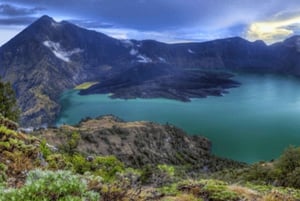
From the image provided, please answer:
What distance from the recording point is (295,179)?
2753cm

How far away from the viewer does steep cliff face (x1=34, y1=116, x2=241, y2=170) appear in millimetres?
76500

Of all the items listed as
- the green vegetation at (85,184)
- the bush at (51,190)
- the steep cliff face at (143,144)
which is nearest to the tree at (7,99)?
the steep cliff face at (143,144)

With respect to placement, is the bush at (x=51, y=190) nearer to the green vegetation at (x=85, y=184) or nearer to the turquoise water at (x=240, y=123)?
the green vegetation at (x=85, y=184)

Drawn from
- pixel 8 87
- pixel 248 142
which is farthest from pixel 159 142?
pixel 8 87

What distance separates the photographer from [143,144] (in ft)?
307

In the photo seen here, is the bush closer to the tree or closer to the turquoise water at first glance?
the tree

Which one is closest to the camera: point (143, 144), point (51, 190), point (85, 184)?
point (51, 190)

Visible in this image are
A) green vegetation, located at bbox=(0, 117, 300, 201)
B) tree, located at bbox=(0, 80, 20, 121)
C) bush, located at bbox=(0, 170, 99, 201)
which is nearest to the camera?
bush, located at bbox=(0, 170, 99, 201)

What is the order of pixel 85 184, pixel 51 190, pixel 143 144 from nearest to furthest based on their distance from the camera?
pixel 51 190, pixel 85 184, pixel 143 144

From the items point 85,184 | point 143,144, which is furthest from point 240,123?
point 85,184

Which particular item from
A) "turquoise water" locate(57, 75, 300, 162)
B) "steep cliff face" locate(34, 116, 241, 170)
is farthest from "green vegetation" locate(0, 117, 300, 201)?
"turquoise water" locate(57, 75, 300, 162)

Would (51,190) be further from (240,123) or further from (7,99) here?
(240,123)

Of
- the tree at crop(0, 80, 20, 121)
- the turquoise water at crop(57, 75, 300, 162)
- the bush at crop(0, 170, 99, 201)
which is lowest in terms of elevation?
the turquoise water at crop(57, 75, 300, 162)

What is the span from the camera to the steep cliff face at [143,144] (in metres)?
76.5
